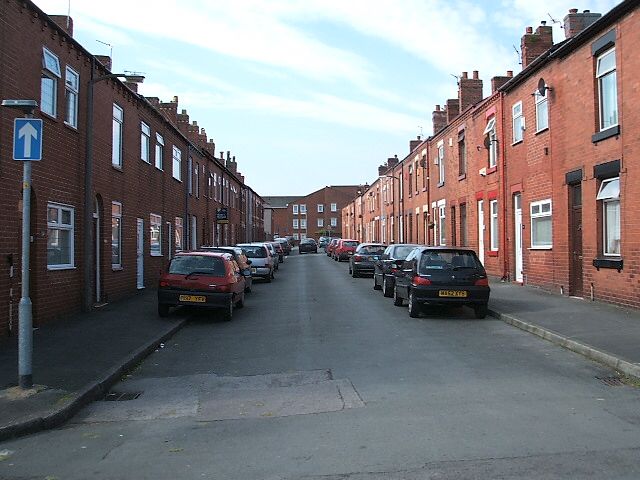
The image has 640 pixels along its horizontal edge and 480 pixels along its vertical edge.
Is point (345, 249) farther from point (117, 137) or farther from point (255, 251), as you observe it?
point (117, 137)

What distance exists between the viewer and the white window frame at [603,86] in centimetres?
1376

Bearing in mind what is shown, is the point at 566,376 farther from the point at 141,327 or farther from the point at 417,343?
the point at 141,327

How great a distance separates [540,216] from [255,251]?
12321 millimetres

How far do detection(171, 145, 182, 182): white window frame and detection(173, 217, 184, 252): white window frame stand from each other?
1.71m

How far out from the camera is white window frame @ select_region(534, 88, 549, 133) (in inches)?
683

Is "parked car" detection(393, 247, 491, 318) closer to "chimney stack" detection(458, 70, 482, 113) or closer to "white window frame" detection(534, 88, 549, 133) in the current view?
"white window frame" detection(534, 88, 549, 133)

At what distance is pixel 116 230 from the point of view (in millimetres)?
16594

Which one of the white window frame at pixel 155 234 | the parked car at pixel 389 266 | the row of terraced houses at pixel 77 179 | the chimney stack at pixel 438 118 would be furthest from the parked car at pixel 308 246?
the white window frame at pixel 155 234

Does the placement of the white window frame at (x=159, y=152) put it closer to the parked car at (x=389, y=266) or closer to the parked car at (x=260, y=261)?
the parked car at (x=260, y=261)

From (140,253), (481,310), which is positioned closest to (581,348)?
(481,310)

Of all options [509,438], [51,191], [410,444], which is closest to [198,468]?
[410,444]

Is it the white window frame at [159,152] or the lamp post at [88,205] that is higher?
the white window frame at [159,152]

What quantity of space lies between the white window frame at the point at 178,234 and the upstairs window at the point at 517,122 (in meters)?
12.9

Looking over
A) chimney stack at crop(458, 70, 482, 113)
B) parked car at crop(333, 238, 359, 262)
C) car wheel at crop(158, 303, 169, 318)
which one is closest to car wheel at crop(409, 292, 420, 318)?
car wheel at crop(158, 303, 169, 318)
